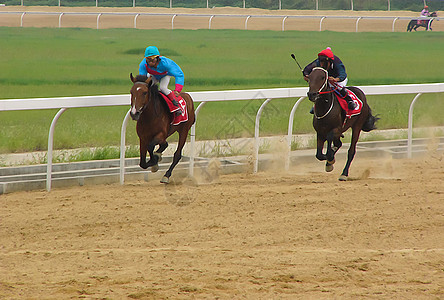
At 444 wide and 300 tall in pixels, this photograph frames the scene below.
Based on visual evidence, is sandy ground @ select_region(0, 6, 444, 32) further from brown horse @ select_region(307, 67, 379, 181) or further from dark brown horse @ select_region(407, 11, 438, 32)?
brown horse @ select_region(307, 67, 379, 181)

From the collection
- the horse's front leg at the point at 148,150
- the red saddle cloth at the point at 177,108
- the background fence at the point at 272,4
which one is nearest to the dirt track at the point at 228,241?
the horse's front leg at the point at 148,150

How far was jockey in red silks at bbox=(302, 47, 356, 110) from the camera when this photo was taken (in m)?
7.66

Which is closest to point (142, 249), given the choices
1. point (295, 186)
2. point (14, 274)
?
point (14, 274)

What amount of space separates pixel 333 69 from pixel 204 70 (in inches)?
539

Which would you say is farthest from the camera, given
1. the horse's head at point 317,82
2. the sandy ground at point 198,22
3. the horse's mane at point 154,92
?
the sandy ground at point 198,22

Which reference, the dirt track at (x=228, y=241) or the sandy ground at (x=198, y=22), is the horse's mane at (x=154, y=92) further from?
the sandy ground at (x=198, y=22)

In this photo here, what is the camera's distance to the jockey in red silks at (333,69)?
25.1ft

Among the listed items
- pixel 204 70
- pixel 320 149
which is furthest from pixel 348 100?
pixel 204 70

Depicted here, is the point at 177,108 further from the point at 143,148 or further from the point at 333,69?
the point at 333,69

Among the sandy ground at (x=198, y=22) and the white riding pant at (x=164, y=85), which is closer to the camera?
the white riding pant at (x=164, y=85)

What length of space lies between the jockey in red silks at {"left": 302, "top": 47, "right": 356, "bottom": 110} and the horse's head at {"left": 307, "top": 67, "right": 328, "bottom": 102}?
201 mm

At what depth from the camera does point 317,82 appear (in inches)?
286

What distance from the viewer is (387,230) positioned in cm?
605

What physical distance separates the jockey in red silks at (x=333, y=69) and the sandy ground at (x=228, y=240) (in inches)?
38.2
